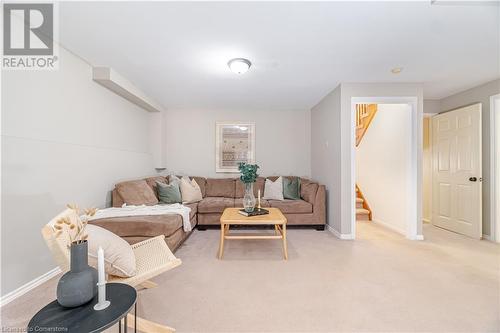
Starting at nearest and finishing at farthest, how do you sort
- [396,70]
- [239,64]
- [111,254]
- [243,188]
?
[111,254]
[239,64]
[396,70]
[243,188]

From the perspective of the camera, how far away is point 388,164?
13.6 feet

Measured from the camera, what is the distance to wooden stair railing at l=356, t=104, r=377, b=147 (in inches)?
184

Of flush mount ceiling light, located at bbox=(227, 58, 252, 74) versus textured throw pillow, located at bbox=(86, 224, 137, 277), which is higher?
flush mount ceiling light, located at bbox=(227, 58, 252, 74)

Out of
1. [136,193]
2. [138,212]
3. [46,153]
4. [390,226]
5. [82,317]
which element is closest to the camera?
[82,317]

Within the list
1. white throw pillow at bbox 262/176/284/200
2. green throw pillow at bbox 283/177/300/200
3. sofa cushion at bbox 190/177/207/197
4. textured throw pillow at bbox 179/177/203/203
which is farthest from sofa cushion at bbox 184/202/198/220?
green throw pillow at bbox 283/177/300/200

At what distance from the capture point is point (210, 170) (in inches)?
199

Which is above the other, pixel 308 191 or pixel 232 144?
pixel 232 144

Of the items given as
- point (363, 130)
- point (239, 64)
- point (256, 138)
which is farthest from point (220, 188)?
point (363, 130)

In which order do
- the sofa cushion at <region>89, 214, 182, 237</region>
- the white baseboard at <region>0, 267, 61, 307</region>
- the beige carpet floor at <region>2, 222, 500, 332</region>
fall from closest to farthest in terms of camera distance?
the beige carpet floor at <region>2, 222, 500, 332</region>
the white baseboard at <region>0, 267, 61, 307</region>
the sofa cushion at <region>89, 214, 182, 237</region>

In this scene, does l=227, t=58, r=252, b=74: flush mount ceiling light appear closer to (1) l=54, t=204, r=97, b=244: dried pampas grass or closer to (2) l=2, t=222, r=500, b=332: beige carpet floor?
(1) l=54, t=204, r=97, b=244: dried pampas grass

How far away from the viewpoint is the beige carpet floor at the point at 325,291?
5.19 ft

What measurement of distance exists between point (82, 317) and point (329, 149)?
3.73 m

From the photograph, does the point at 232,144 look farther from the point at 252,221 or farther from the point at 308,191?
the point at 252,221

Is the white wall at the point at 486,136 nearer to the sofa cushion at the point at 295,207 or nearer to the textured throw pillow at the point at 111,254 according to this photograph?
the sofa cushion at the point at 295,207
